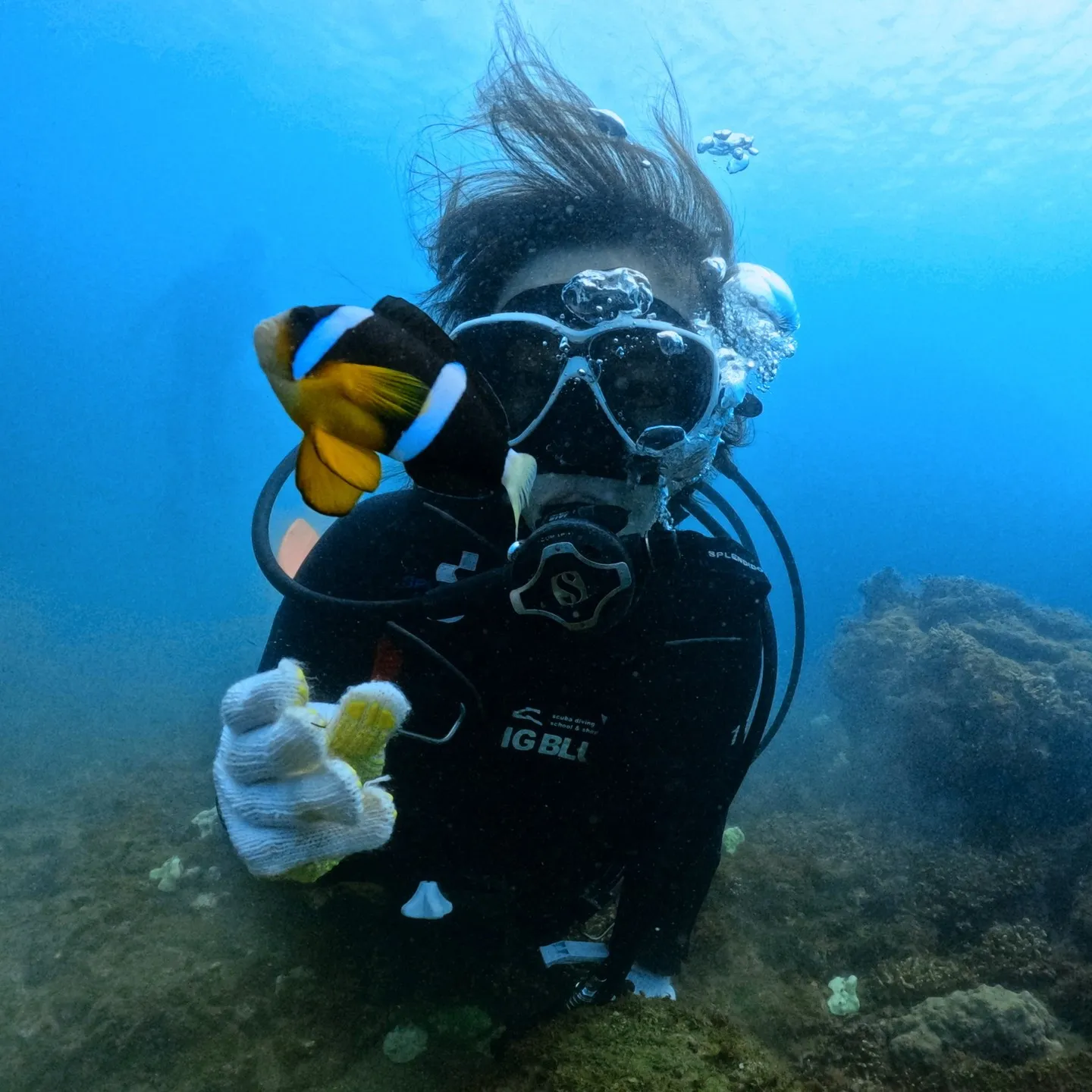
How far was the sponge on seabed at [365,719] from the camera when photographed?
1.78 metres

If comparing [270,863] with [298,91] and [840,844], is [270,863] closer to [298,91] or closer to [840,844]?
[840,844]

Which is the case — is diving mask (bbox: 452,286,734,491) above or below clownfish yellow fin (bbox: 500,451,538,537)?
above

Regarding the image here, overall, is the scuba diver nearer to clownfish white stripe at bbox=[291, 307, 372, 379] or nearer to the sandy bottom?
the sandy bottom

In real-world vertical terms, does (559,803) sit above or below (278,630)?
below

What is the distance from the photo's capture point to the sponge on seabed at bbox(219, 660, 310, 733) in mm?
1613

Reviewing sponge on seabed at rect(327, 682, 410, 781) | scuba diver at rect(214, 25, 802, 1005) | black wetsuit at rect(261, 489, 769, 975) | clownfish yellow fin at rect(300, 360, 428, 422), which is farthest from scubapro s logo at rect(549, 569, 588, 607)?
clownfish yellow fin at rect(300, 360, 428, 422)

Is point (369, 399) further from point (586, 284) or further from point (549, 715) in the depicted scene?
point (586, 284)

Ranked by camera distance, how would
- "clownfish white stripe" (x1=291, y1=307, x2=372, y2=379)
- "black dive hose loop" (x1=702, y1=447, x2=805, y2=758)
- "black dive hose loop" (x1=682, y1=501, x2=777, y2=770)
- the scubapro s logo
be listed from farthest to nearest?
A: "black dive hose loop" (x1=702, y1=447, x2=805, y2=758), "black dive hose loop" (x1=682, y1=501, x2=777, y2=770), the scubapro s logo, "clownfish white stripe" (x1=291, y1=307, x2=372, y2=379)

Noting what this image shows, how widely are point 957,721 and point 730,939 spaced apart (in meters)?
4.61

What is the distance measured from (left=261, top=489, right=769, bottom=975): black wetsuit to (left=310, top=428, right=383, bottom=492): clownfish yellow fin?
2070 mm

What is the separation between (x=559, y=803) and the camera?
128 inches

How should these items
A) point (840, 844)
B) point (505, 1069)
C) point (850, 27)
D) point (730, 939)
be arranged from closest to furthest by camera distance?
Answer: point (505, 1069) < point (730, 939) < point (840, 844) < point (850, 27)

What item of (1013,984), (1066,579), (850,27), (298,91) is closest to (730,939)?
(1013,984)

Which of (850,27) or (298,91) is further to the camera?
(298,91)
